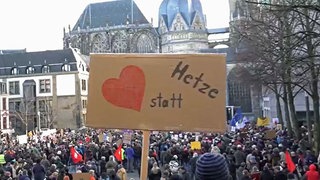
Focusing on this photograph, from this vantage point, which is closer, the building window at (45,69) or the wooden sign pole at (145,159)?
the wooden sign pole at (145,159)

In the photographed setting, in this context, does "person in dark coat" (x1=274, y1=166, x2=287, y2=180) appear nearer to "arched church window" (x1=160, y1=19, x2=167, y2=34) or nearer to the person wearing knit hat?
the person wearing knit hat

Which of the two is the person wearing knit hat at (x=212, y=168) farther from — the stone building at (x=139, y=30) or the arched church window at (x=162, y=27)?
the arched church window at (x=162, y=27)

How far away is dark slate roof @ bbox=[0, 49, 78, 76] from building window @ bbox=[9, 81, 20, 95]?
5.43 feet

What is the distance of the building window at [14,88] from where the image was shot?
242 feet

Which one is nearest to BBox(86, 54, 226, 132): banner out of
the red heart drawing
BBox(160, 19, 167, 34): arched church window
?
the red heart drawing

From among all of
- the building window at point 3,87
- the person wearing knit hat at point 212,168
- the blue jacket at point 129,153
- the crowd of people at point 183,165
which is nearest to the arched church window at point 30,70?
the building window at point 3,87

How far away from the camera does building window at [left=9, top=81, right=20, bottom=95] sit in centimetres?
7382

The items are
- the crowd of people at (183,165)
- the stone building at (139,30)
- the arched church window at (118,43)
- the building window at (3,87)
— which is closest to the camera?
the crowd of people at (183,165)

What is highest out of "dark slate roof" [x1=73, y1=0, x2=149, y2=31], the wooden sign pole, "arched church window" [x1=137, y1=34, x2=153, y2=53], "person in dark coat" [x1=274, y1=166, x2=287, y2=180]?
"dark slate roof" [x1=73, y1=0, x2=149, y2=31]

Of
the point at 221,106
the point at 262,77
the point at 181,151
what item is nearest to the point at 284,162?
the point at 181,151

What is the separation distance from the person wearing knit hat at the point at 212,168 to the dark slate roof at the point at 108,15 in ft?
329

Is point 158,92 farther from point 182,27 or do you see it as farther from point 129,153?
point 182,27

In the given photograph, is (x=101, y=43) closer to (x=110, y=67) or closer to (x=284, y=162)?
(x=284, y=162)

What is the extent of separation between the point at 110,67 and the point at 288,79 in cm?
1933
